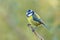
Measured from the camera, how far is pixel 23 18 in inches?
166

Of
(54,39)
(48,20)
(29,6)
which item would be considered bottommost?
(54,39)

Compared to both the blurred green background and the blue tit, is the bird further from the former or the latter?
the blurred green background

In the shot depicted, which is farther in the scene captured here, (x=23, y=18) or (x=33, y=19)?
(x=23, y=18)

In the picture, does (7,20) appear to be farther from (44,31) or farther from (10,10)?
(44,31)

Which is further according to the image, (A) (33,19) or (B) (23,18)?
(B) (23,18)

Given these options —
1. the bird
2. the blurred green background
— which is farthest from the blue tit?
the blurred green background

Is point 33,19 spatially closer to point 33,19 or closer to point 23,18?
point 33,19

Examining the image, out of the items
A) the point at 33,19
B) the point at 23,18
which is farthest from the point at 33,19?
the point at 23,18

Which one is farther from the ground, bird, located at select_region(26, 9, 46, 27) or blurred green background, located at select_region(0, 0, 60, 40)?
blurred green background, located at select_region(0, 0, 60, 40)

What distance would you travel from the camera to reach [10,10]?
426 cm

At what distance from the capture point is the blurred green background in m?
3.94

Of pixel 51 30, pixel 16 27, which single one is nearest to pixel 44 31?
pixel 51 30

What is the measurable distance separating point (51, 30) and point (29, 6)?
584 mm

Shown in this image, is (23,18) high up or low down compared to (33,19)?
up
